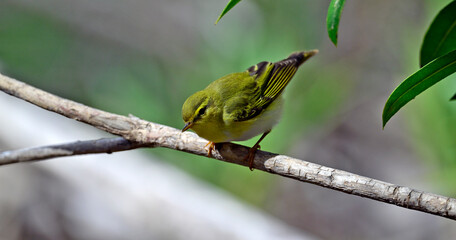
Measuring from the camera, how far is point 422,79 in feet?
5.44

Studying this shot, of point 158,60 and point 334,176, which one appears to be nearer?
point 334,176

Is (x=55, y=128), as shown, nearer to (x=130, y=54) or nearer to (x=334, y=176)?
(x=130, y=54)

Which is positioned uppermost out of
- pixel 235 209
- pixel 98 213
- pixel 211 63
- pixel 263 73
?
pixel 211 63

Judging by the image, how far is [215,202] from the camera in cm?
417

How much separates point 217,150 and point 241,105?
1.67ft

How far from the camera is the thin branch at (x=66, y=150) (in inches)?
90.0

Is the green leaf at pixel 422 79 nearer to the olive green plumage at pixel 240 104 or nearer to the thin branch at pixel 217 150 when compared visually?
the thin branch at pixel 217 150

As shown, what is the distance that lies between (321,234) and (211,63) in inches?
87.2

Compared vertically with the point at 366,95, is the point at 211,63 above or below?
below

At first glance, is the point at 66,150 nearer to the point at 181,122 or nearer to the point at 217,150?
the point at 217,150

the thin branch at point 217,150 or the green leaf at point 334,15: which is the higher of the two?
the green leaf at point 334,15

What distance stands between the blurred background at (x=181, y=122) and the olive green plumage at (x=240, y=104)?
53 cm

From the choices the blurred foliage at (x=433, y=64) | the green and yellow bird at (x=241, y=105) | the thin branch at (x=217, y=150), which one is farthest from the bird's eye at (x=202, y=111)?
the blurred foliage at (x=433, y=64)

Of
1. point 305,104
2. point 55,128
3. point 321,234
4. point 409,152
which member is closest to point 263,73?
point 305,104
